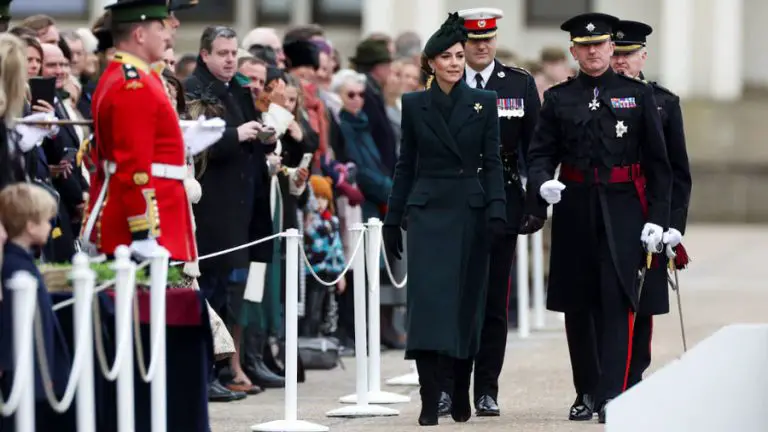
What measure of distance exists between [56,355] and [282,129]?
5180 millimetres

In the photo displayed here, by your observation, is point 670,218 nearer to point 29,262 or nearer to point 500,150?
point 500,150

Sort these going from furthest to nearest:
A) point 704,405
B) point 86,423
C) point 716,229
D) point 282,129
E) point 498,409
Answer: point 716,229 < point 282,129 < point 498,409 < point 704,405 < point 86,423

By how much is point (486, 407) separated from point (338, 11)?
19.6 meters

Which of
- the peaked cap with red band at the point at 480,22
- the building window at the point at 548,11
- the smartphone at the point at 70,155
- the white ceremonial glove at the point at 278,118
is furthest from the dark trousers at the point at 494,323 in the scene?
the building window at the point at 548,11

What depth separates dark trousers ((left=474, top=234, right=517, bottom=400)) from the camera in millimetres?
12859

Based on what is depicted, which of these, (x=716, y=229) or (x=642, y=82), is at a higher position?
(x=642, y=82)

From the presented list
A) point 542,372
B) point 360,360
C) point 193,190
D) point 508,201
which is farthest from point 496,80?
point 542,372

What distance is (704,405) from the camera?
1016 centimetres

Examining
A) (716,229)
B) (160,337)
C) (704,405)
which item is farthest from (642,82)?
(716,229)

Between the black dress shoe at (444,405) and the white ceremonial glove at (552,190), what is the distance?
114 cm

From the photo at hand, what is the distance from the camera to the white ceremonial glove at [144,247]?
10.2m

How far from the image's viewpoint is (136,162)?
10.2 metres

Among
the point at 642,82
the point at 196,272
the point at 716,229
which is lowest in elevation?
the point at 716,229

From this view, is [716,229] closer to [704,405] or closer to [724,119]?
[724,119]
